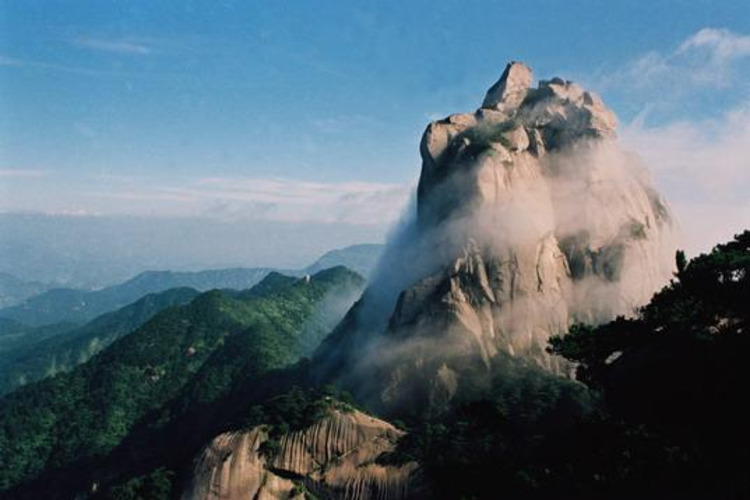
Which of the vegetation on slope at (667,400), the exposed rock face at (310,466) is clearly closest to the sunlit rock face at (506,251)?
the exposed rock face at (310,466)

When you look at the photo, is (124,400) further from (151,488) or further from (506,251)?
(506,251)

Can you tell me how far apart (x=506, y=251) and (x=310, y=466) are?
46459mm

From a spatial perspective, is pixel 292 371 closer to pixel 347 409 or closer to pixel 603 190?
pixel 347 409

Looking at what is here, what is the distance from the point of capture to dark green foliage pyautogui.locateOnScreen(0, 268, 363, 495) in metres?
145

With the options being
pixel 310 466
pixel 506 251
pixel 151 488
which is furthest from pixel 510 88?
pixel 151 488

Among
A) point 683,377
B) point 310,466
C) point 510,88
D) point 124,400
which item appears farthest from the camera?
point 124,400

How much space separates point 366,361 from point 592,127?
59976mm

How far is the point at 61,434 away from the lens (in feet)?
524

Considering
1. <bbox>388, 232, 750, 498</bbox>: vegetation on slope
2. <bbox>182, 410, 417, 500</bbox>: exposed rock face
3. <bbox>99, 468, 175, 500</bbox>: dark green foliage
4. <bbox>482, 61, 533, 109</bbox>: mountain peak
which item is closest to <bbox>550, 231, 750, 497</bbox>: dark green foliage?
<bbox>388, 232, 750, 498</bbox>: vegetation on slope

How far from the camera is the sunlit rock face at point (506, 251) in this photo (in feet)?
319

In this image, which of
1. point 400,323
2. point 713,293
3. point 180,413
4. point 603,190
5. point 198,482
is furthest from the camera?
point 180,413

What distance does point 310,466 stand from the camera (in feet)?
244

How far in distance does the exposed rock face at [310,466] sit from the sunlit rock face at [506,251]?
18.3m

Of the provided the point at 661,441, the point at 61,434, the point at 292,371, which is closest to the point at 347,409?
the point at 661,441
